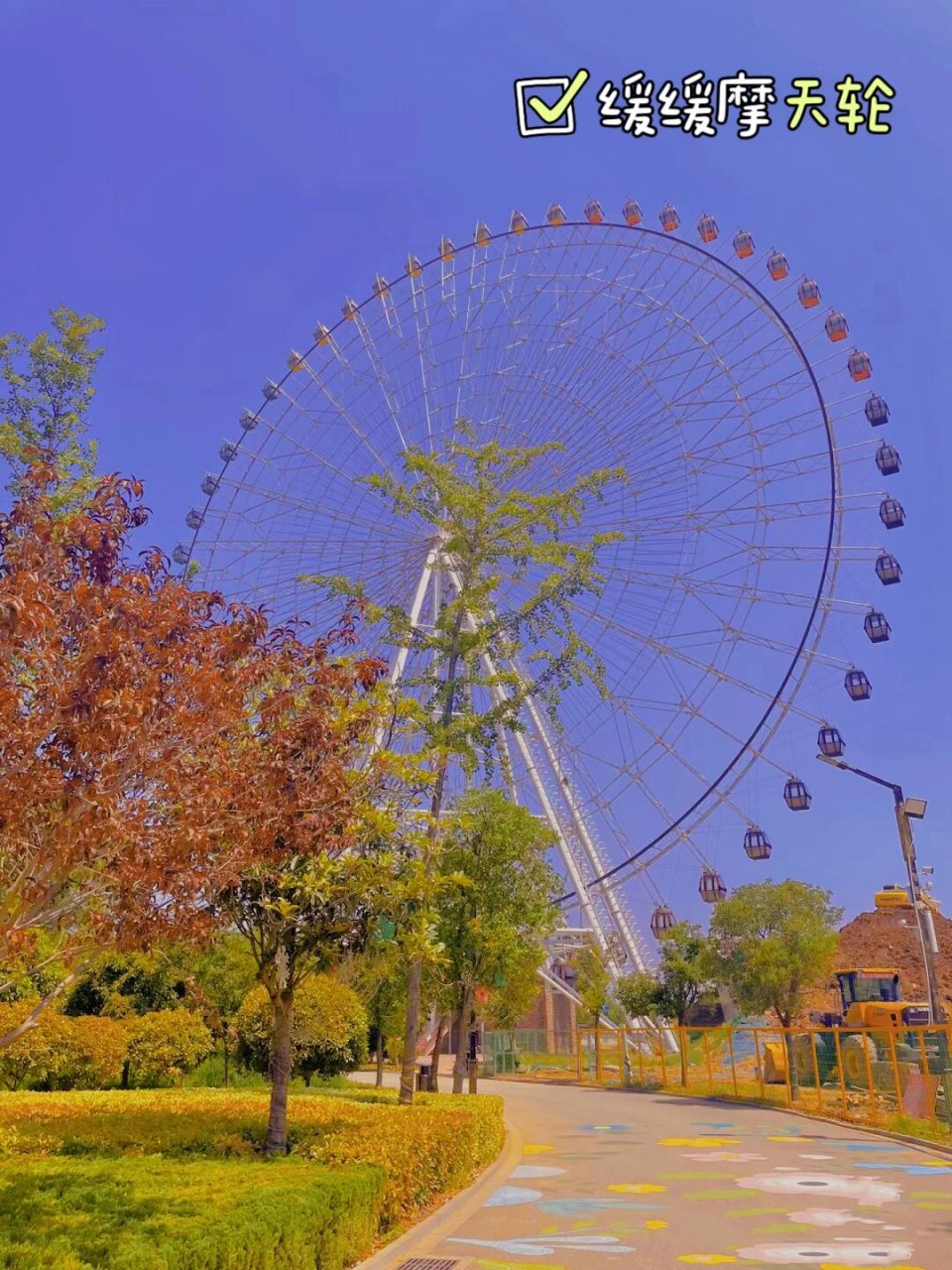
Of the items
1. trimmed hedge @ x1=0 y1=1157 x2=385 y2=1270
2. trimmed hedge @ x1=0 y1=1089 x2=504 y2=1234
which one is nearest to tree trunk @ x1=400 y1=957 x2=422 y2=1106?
trimmed hedge @ x1=0 y1=1089 x2=504 y2=1234

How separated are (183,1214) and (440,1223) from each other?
3.52m

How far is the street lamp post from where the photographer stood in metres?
20.4

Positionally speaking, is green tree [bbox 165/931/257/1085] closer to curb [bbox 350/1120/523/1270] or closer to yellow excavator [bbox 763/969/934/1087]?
curb [bbox 350/1120/523/1270]

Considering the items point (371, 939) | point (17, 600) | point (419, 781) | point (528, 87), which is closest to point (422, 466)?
point (528, 87)

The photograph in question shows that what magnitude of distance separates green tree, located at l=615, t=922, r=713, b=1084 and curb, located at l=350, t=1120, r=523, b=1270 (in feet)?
65.7

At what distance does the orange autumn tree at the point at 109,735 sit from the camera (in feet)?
20.2

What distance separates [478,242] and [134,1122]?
88.3 feet

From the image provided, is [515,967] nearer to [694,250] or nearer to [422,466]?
[422,466]

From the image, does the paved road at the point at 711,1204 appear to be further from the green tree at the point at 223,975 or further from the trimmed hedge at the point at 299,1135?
the green tree at the point at 223,975

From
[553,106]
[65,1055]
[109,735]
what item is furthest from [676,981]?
[109,735]

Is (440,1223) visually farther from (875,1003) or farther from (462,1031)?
(875,1003)

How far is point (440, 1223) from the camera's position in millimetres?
9945

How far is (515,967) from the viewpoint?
20.4 m

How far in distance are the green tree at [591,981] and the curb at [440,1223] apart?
24.7 metres
